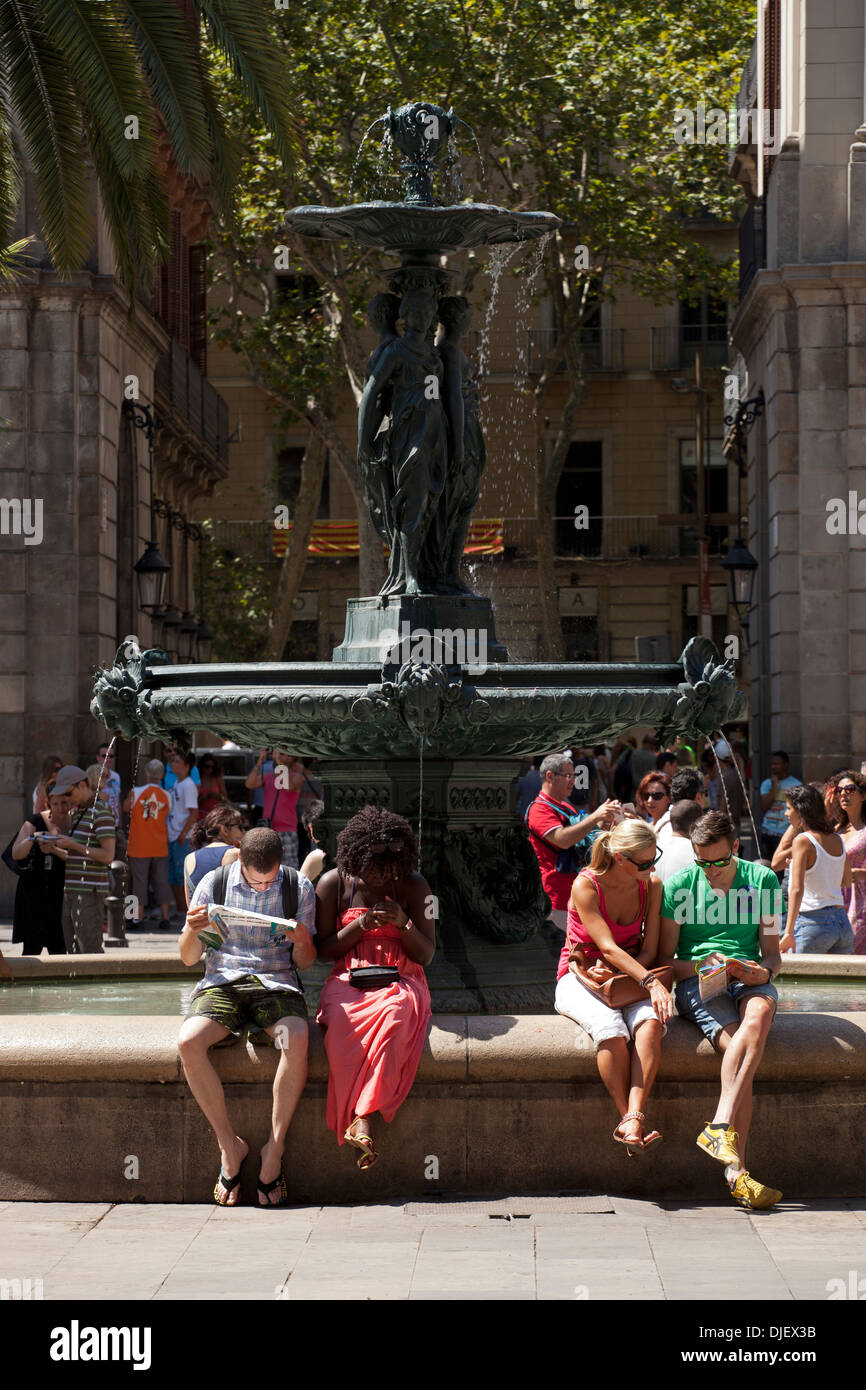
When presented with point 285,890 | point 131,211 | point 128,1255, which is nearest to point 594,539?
point 131,211

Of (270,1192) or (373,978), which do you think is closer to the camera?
(270,1192)

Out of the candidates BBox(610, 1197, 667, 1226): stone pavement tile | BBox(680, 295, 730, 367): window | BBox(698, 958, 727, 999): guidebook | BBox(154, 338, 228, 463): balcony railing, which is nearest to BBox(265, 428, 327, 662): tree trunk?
BBox(154, 338, 228, 463): balcony railing

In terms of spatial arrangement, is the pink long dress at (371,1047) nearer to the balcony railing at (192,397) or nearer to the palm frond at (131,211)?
the palm frond at (131,211)

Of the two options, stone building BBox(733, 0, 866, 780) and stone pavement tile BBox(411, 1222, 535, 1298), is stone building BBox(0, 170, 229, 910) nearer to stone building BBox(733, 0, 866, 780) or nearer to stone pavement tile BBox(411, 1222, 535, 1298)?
stone building BBox(733, 0, 866, 780)

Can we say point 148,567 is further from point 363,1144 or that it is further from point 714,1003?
point 363,1144

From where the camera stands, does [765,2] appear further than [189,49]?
Yes

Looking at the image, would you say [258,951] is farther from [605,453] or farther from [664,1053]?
[605,453]

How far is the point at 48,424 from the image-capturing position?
21.8 m

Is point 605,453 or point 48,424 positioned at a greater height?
point 605,453

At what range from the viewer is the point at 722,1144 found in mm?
6992

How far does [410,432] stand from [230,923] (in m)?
2.71
